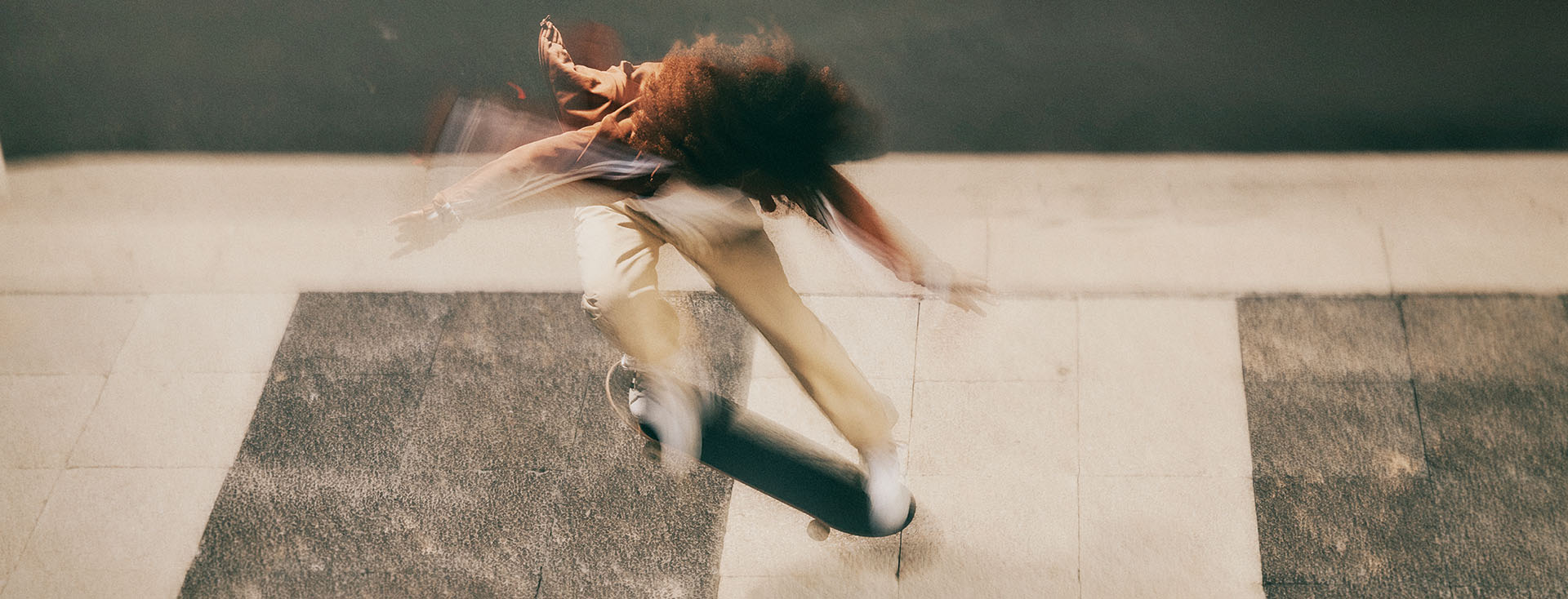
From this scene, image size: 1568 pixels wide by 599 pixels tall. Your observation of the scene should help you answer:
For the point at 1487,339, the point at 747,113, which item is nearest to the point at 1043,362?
the point at 1487,339

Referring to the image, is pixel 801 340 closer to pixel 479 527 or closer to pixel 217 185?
pixel 479 527

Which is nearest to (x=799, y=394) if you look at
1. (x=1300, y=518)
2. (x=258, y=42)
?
(x=1300, y=518)

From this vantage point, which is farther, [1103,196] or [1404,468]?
[1103,196]

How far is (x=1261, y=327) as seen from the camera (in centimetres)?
407

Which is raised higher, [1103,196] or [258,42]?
[258,42]

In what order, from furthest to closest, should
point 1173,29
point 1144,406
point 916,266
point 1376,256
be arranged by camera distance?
point 1173,29 < point 1376,256 < point 1144,406 < point 916,266

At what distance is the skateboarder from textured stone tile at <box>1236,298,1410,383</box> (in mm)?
1440

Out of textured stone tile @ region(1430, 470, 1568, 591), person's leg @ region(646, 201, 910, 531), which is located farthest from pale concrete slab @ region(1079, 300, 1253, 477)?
person's leg @ region(646, 201, 910, 531)

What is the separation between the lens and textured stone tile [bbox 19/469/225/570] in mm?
3656

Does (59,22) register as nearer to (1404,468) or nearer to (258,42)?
(258,42)

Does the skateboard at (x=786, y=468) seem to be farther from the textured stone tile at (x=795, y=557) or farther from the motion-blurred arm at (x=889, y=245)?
the motion-blurred arm at (x=889, y=245)

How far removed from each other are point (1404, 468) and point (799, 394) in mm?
2082

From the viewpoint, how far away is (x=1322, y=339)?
3996 millimetres

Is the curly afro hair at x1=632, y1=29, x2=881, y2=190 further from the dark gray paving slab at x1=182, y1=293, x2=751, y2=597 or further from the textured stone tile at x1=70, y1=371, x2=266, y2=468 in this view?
the textured stone tile at x1=70, y1=371, x2=266, y2=468
